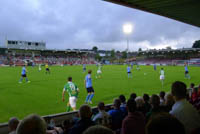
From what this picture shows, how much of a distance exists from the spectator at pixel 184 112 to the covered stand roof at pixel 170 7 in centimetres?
399

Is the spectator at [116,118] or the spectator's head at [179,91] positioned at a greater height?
the spectator's head at [179,91]

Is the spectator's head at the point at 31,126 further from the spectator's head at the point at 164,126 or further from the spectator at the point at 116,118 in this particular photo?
the spectator at the point at 116,118

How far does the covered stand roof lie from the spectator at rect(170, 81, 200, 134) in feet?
13.1

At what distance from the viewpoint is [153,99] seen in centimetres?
427

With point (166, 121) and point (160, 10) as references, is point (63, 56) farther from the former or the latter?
point (166, 121)

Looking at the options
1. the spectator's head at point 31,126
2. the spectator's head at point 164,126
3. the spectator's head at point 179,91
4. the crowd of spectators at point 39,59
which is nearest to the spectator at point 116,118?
the spectator's head at point 179,91

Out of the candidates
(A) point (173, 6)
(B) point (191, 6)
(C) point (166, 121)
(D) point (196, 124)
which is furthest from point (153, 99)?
(B) point (191, 6)

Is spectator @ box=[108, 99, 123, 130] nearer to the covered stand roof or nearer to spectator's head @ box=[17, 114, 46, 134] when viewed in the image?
spectator's head @ box=[17, 114, 46, 134]

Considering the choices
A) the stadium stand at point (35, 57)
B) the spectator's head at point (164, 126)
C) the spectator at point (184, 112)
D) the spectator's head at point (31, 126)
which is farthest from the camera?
the stadium stand at point (35, 57)

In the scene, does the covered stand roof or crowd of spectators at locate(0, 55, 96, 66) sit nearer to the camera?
the covered stand roof

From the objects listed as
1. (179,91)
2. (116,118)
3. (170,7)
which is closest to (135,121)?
(179,91)

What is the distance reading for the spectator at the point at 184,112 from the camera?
270 centimetres

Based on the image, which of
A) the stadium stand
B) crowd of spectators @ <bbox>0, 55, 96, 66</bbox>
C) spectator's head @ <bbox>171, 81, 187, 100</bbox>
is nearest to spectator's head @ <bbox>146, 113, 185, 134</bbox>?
spectator's head @ <bbox>171, 81, 187, 100</bbox>

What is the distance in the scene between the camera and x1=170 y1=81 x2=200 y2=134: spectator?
2.70 meters
